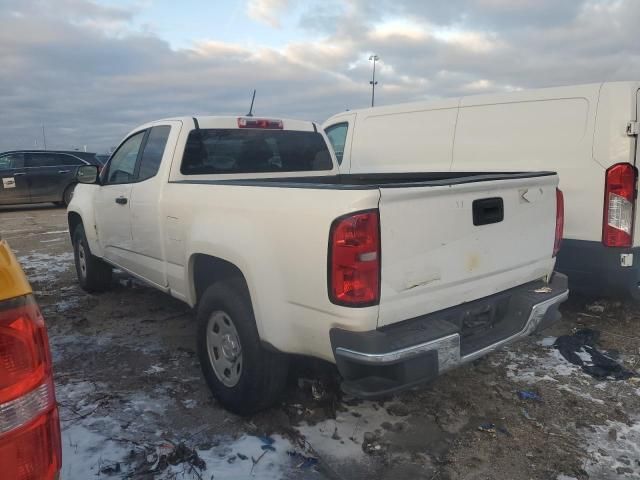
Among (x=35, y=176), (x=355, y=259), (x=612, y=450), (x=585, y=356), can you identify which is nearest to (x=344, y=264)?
(x=355, y=259)

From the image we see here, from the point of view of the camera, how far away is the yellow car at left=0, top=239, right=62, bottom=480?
1.34m

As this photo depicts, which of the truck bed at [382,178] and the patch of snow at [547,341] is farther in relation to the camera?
the patch of snow at [547,341]

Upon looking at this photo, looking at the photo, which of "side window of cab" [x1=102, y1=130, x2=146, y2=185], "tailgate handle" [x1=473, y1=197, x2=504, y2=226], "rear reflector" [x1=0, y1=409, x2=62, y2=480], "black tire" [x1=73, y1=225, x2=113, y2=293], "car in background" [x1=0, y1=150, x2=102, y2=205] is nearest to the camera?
"rear reflector" [x1=0, y1=409, x2=62, y2=480]

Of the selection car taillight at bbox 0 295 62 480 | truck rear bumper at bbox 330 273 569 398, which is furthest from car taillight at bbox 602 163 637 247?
car taillight at bbox 0 295 62 480

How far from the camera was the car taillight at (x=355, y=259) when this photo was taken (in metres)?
2.31

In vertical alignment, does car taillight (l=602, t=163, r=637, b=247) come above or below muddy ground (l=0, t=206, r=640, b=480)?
above

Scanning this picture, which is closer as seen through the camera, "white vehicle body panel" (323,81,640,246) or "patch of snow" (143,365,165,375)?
"patch of snow" (143,365,165,375)

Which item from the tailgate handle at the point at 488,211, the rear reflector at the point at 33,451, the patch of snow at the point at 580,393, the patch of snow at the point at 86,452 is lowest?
the patch of snow at the point at 580,393

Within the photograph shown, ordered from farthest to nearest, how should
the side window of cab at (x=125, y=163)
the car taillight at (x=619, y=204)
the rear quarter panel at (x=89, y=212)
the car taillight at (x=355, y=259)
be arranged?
the rear quarter panel at (x=89, y=212), the side window of cab at (x=125, y=163), the car taillight at (x=619, y=204), the car taillight at (x=355, y=259)

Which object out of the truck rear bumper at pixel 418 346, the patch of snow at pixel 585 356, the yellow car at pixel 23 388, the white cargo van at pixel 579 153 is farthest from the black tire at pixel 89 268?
the patch of snow at pixel 585 356

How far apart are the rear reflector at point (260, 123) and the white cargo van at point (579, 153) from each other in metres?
2.00

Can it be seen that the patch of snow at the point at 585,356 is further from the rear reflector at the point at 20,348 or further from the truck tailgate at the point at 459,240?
the rear reflector at the point at 20,348

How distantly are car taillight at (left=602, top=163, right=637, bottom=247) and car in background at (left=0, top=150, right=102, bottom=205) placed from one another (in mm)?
13611

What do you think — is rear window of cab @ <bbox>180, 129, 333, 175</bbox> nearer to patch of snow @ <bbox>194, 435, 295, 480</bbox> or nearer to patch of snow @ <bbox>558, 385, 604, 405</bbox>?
patch of snow @ <bbox>194, 435, 295, 480</bbox>
